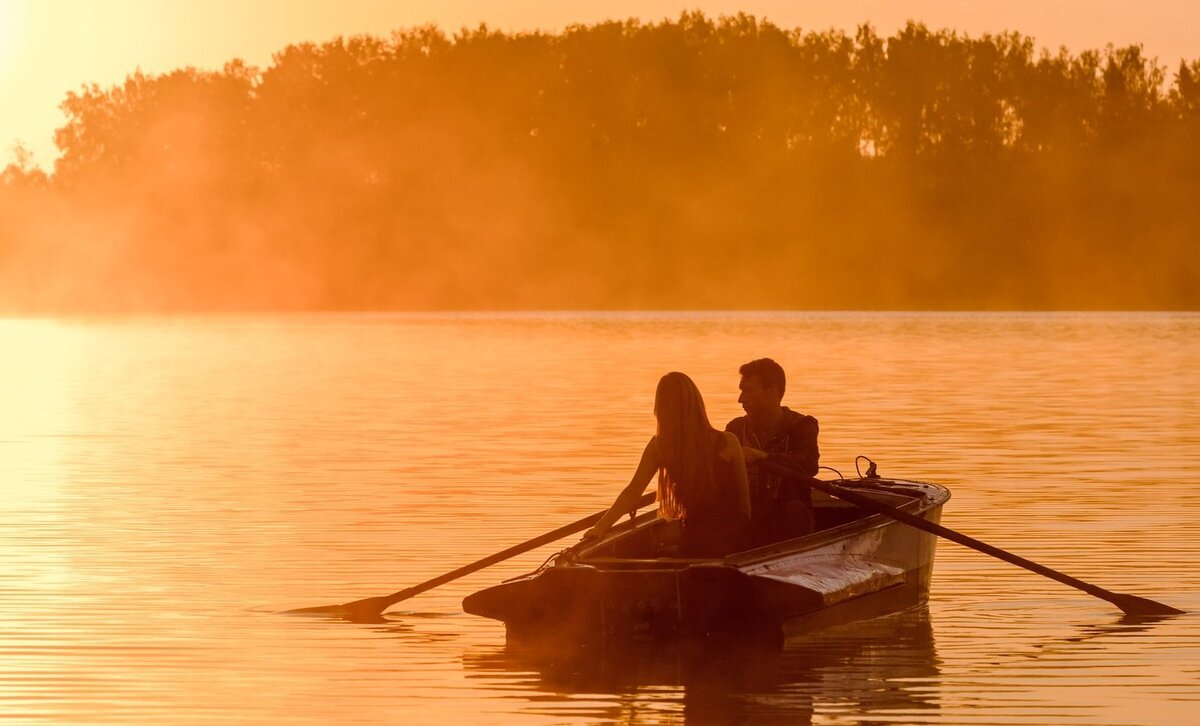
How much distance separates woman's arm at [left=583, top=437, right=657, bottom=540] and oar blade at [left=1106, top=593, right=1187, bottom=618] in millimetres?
2683

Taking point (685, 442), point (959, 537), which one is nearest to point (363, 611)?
point (685, 442)

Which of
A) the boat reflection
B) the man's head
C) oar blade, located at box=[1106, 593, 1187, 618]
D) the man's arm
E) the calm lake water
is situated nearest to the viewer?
the boat reflection

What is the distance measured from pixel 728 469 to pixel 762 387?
584 mm

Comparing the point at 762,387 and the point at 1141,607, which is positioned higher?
the point at 762,387

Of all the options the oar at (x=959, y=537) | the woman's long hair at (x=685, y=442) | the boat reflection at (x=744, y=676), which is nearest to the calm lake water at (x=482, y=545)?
the boat reflection at (x=744, y=676)

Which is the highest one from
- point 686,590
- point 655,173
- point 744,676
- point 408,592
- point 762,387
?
point 655,173

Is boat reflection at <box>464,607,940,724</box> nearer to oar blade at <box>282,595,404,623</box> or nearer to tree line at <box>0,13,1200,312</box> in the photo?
oar blade at <box>282,595,404,623</box>

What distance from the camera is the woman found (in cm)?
1204

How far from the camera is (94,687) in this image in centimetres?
1105

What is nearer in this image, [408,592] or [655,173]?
[408,592]

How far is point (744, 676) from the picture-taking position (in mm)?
11414

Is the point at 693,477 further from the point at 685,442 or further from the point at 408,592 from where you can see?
the point at 408,592

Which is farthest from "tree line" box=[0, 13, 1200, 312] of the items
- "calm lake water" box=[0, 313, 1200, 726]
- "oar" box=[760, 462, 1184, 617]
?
"oar" box=[760, 462, 1184, 617]

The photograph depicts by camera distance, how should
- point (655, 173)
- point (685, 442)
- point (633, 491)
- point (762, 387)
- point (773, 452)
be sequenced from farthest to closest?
point (655, 173) < point (773, 452) < point (762, 387) < point (633, 491) < point (685, 442)
